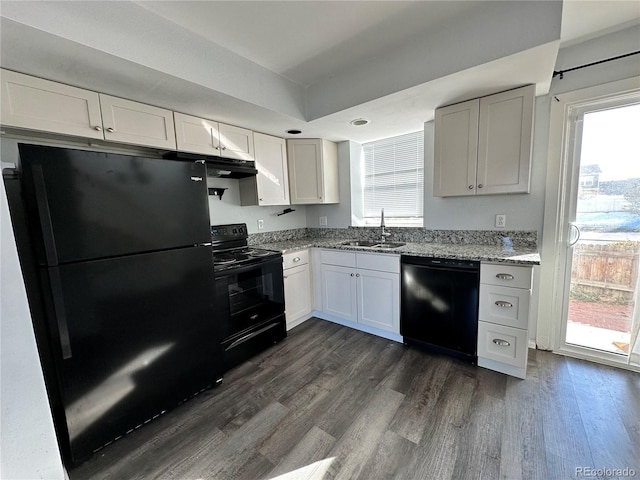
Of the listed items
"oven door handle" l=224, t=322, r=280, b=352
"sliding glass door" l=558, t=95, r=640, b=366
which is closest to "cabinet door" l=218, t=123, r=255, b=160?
"oven door handle" l=224, t=322, r=280, b=352

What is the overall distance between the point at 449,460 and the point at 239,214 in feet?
8.73

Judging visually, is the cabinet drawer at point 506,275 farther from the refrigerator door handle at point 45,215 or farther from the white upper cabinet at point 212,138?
the refrigerator door handle at point 45,215

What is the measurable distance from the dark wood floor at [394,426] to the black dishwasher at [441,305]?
18cm

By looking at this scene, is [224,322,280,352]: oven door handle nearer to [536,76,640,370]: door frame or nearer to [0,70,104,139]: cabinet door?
[0,70,104,139]: cabinet door

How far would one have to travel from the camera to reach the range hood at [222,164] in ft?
6.88

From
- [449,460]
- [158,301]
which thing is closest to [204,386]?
[158,301]

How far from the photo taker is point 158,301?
5.27ft

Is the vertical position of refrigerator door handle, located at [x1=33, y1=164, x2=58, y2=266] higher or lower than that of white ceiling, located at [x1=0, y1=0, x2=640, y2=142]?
lower

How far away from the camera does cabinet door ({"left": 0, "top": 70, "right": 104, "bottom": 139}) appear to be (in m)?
1.38

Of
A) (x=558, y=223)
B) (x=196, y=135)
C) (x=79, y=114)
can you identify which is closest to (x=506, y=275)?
(x=558, y=223)

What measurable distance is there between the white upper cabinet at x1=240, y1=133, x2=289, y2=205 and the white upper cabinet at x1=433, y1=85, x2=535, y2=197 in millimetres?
1632

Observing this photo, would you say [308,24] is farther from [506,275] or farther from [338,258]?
[506,275]

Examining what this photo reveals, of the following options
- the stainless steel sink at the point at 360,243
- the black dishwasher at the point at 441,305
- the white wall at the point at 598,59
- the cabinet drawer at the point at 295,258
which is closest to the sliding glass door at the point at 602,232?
the white wall at the point at 598,59

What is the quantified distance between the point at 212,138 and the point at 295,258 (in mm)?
1397
